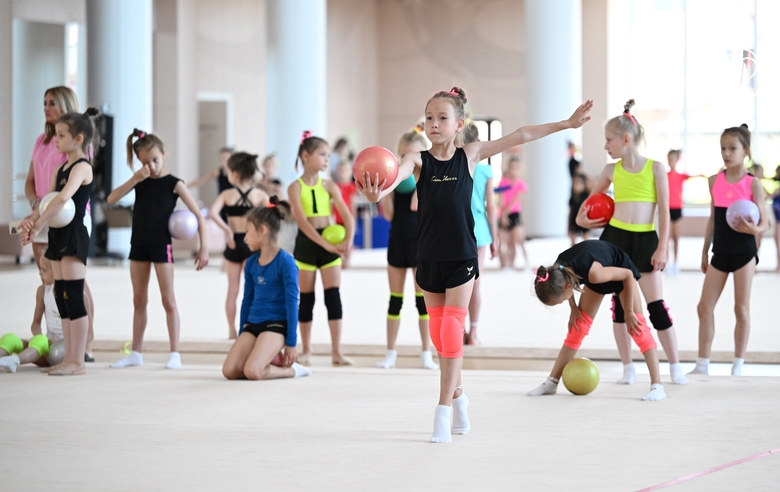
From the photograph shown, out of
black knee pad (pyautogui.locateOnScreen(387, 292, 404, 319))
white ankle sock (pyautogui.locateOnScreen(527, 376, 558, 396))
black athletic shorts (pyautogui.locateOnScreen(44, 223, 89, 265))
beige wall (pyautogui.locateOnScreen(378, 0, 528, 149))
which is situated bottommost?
white ankle sock (pyautogui.locateOnScreen(527, 376, 558, 396))

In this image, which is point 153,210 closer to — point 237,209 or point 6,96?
point 237,209

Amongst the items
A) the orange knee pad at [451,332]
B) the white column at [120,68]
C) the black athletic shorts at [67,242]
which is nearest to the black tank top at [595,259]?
the orange knee pad at [451,332]

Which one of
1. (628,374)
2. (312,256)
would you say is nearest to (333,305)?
(312,256)

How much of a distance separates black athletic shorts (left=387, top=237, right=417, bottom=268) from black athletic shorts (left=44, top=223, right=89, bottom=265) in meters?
2.05

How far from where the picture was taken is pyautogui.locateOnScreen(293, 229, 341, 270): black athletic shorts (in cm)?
623

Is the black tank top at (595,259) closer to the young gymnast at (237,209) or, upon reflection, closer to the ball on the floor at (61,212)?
the ball on the floor at (61,212)

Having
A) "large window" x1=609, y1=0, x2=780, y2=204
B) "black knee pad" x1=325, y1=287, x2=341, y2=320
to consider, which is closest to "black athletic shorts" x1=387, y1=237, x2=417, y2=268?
"black knee pad" x1=325, y1=287, x2=341, y2=320

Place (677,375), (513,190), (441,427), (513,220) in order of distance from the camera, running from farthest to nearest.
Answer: (513,220) < (513,190) < (677,375) < (441,427)

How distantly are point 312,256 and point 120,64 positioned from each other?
31.8 feet

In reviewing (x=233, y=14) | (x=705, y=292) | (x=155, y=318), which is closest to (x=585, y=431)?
(x=705, y=292)

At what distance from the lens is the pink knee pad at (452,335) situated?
378 cm

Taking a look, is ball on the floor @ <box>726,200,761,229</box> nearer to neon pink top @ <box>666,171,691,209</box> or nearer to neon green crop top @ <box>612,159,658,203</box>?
neon green crop top @ <box>612,159,658,203</box>

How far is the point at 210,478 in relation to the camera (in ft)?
10.5

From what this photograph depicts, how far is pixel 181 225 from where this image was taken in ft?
19.4
